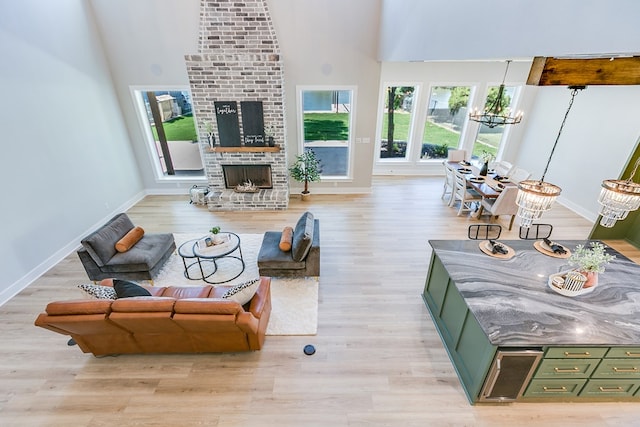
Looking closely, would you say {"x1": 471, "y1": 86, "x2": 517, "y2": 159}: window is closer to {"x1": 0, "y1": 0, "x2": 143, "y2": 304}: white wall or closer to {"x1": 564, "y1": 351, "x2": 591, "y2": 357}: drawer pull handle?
{"x1": 564, "y1": 351, "x2": 591, "y2": 357}: drawer pull handle

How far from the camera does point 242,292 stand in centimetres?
335

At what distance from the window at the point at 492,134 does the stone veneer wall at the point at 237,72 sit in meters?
6.17

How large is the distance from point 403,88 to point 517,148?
4025 millimetres

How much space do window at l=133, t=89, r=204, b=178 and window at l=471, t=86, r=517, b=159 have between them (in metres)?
8.22

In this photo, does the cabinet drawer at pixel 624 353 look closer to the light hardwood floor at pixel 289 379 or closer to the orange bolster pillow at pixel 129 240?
the light hardwood floor at pixel 289 379

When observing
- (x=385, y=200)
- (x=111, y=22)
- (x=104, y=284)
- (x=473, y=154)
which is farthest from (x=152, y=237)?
(x=473, y=154)

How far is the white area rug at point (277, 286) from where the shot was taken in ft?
12.9

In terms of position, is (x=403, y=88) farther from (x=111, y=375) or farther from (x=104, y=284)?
(x=111, y=375)

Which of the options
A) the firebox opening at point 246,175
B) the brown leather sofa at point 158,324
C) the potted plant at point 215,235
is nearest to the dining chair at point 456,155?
the firebox opening at point 246,175

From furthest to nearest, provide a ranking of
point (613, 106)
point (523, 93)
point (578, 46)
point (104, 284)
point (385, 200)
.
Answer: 1. point (523, 93)
2. point (385, 200)
3. point (613, 106)
4. point (104, 284)
5. point (578, 46)

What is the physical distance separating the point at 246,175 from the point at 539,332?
6372mm

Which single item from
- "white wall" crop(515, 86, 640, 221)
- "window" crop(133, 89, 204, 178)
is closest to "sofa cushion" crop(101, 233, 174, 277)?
"window" crop(133, 89, 204, 178)

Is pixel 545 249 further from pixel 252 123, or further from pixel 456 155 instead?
pixel 252 123

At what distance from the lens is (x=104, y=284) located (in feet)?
12.4
